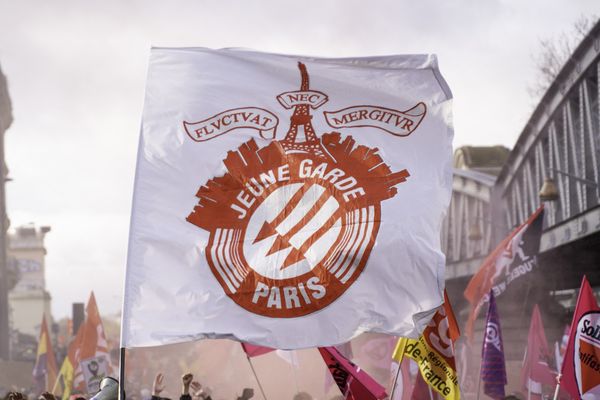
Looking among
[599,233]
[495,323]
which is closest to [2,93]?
[599,233]

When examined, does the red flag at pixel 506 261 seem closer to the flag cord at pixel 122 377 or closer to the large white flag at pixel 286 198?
the large white flag at pixel 286 198

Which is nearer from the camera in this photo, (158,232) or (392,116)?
(158,232)

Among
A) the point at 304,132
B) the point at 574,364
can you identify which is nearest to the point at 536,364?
the point at 574,364

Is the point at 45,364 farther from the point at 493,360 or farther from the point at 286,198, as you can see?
the point at 286,198

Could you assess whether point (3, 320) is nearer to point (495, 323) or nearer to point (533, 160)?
point (533, 160)

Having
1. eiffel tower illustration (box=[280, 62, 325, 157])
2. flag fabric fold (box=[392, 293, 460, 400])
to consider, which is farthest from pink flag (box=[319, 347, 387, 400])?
eiffel tower illustration (box=[280, 62, 325, 157])

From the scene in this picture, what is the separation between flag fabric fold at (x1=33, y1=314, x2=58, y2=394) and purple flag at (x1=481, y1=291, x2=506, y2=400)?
1441 centimetres

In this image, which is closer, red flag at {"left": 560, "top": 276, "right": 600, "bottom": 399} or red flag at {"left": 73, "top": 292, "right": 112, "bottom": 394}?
red flag at {"left": 560, "top": 276, "right": 600, "bottom": 399}

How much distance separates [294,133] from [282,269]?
2.95ft

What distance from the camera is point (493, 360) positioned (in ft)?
39.9

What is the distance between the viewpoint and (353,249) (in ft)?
23.8

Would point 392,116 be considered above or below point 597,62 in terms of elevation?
below

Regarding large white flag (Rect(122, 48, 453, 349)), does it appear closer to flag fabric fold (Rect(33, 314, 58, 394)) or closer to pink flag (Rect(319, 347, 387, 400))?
pink flag (Rect(319, 347, 387, 400))

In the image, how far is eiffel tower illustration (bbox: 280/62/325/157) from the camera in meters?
7.45
